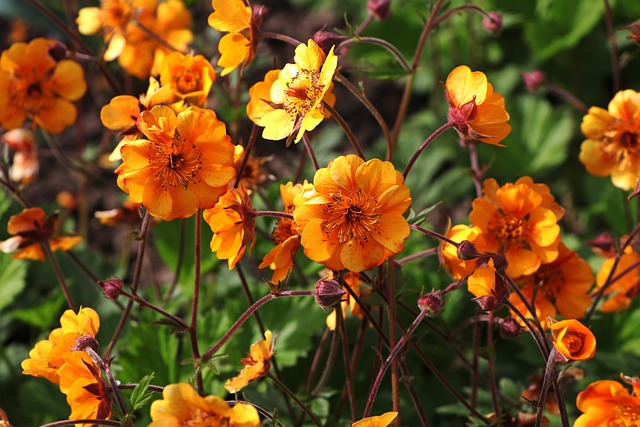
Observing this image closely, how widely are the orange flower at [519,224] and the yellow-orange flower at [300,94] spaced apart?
1.46ft

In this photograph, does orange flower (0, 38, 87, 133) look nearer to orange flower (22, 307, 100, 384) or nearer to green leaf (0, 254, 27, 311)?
green leaf (0, 254, 27, 311)

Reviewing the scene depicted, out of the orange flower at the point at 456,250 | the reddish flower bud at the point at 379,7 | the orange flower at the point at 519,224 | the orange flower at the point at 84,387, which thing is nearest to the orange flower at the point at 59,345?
the orange flower at the point at 84,387

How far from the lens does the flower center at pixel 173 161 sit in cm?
158

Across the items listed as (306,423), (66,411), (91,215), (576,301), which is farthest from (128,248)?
(576,301)

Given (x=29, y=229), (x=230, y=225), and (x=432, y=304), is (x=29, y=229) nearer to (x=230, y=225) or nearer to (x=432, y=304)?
(x=230, y=225)

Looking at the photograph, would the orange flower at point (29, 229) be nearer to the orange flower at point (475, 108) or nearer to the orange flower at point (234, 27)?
the orange flower at point (234, 27)

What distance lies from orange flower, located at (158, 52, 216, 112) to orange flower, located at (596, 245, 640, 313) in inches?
44.6

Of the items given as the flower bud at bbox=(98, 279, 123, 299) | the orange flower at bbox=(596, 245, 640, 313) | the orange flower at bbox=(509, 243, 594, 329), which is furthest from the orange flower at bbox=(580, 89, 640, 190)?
the flower bud at bbox=(98, 279, 123, 299)

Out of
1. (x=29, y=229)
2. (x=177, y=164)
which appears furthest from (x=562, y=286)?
(x=29, y=229)

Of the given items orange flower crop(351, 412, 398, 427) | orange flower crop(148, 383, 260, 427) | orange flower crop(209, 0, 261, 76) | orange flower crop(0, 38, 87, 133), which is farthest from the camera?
orange flower crop(0, 38, 87, 133)

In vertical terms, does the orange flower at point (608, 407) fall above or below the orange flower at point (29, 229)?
below

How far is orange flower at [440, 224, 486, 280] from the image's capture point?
170 centimetres

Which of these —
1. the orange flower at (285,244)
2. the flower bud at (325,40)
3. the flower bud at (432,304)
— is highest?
the flower bud at (325,40)

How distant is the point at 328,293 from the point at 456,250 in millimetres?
318
